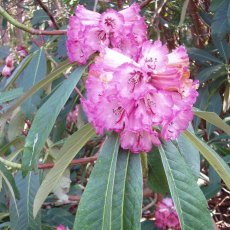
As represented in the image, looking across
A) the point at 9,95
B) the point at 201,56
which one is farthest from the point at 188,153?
the point at 201,56

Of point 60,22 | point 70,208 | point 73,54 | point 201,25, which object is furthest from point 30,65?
point 201,25

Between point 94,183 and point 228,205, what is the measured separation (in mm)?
1503

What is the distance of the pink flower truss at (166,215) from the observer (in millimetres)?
1492

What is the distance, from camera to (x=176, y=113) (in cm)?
68

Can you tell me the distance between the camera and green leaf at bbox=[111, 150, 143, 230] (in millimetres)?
627

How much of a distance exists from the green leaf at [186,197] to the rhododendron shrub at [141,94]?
0.05 meters

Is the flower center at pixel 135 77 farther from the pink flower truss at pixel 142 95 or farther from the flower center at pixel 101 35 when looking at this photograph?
the flower center at pixel 101 35

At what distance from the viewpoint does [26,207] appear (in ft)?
3.76

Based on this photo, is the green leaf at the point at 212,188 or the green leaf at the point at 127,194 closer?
the green leaf at the point at 127,194

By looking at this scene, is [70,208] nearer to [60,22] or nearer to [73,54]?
[60,22]

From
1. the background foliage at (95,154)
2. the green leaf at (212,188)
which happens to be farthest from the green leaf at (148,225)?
the green leaf at (212,188)

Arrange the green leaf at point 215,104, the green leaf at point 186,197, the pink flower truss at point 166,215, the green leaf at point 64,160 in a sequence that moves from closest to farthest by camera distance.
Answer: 1. the green leaf at point 186,197
2. the green leaf at point 64,160
3. the pink flower truss at point 166,215
4. the green leaf at point 215,104

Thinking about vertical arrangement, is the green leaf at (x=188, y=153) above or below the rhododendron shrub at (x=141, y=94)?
below

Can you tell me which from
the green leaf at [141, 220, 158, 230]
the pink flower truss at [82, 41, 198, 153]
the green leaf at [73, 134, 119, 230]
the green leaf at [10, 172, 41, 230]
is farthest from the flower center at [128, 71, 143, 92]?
the green leaf at [141, 220, 158, 230]
